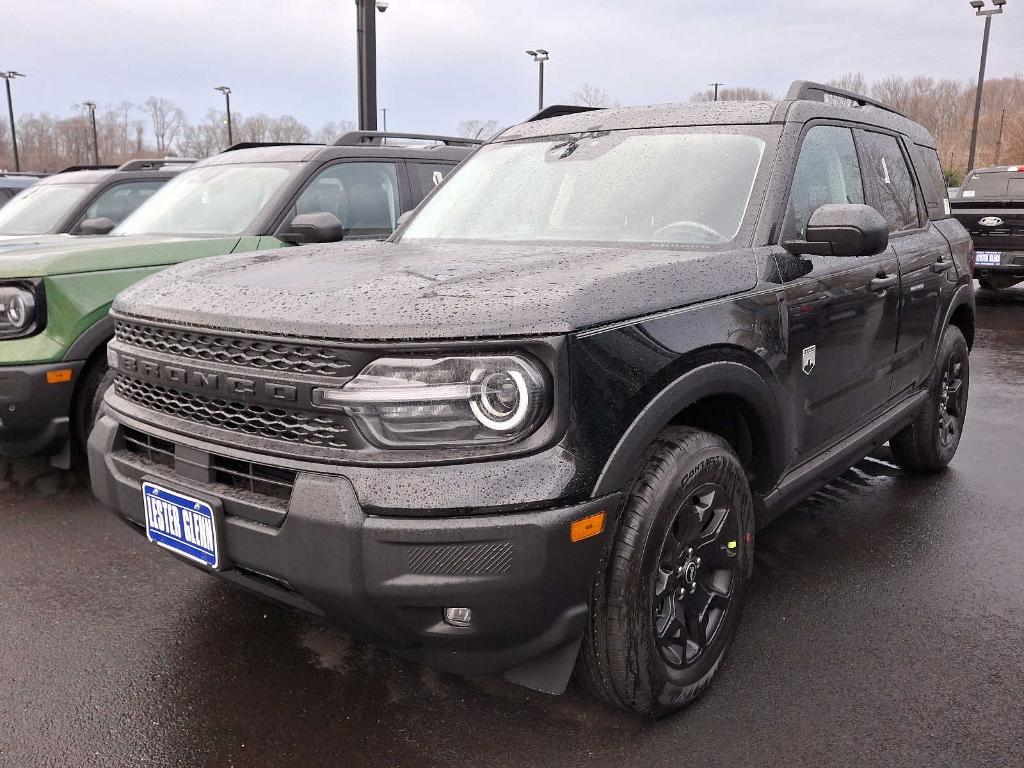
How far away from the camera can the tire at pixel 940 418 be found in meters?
4.55

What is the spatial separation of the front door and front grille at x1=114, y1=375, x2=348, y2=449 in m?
1.60

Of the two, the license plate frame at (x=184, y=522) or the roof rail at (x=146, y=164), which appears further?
the roof rail at (x=146, y=164)

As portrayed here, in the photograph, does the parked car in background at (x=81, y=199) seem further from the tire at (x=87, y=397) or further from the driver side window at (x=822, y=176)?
the driver side window at (x=822, y=176)

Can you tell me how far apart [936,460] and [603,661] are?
320 cm

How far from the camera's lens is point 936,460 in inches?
187

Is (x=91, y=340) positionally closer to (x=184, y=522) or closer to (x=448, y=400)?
(x=184, y=522)

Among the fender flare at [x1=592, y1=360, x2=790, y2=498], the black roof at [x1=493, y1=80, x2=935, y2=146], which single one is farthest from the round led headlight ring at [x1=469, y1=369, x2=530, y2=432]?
the black roof at [x1=493, y1=80, x2=935, y2=146]

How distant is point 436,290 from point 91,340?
277 cm

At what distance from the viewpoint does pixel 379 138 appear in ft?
21.2

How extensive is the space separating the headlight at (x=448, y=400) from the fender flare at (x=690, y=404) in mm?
268

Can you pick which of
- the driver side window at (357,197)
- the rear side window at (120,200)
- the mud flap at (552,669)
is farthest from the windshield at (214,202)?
the mud flap at (552,669)

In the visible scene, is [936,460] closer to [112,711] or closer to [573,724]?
[573,724]

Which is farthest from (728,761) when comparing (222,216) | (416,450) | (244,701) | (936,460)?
(222,216)

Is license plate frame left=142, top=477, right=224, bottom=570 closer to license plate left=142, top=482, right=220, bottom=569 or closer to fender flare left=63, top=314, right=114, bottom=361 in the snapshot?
license plate left=142, top=482, right=220, bottom=569
